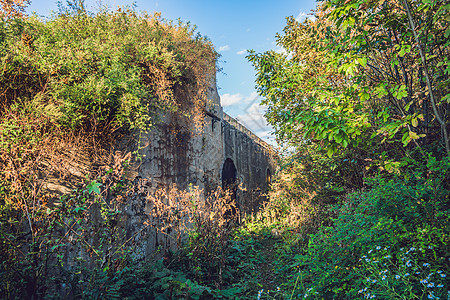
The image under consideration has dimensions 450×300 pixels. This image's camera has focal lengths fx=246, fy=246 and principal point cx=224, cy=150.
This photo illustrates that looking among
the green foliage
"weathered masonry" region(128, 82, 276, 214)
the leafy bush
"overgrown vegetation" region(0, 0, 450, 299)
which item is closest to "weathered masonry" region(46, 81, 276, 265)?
"weathered masonry" region(128, 82, 276, 214)

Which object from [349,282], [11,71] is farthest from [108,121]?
[349,282]

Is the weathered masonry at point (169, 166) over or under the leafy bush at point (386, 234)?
over

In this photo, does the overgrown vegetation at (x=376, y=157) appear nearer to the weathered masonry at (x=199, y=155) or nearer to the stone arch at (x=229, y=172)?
the weathered masonry at (x=199, y=155)

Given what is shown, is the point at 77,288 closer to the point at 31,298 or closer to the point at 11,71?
the point at 31,298

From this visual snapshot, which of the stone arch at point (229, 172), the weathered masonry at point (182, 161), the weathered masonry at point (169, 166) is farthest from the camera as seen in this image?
the stone arch at point (229, 172)

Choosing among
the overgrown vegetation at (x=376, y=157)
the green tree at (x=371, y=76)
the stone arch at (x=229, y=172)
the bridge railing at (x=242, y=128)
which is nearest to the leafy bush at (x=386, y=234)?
the overgrown vegetation at (x=376, y=157)

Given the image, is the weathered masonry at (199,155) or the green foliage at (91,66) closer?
the green foliage at (91,66)

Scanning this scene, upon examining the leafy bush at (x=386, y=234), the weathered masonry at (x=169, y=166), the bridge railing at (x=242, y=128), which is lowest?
the leafy bush at (x=386, y=234)

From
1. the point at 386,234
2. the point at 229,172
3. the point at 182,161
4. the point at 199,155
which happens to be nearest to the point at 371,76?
the point at 386,234

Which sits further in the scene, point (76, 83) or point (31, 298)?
point (76, 83)

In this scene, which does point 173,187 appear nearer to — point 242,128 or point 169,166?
point 169,166

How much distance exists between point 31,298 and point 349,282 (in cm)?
338

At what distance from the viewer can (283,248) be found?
5.56 meters

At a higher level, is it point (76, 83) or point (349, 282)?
point (76, 83)
